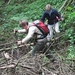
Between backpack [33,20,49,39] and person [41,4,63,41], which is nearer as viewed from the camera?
backpack [33,20,49,39]

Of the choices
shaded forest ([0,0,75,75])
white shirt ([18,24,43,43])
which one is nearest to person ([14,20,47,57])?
white shirt ([18,24,43,43])

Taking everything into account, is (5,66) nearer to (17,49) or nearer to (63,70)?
(63,70)

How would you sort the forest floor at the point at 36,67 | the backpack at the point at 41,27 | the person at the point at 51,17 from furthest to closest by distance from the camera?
the person at the point at 51,17 → the backpack at the point at 41,27 → the forest floor at the point at 36,67

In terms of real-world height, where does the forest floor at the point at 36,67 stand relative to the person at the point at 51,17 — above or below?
below

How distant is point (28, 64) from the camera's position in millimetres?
7648

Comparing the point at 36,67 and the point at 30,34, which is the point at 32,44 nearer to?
the point at 30,34

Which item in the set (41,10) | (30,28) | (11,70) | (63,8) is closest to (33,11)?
(41,10)

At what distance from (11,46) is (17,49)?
2.19ft

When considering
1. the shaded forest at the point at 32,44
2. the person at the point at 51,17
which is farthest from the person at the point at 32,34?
the person at the point at 51,17

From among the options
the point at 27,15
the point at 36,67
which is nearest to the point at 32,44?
the point at 36,67

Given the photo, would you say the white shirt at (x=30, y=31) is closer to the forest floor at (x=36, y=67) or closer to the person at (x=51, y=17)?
the forest floor at (x=36, y=67)

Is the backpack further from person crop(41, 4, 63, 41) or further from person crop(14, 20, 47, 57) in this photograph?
person crop(41, 4, 63, 41)

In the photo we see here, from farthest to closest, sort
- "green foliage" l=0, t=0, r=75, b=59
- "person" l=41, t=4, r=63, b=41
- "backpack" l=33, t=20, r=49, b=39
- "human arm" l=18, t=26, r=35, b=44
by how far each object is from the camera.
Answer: "green foliage" l=0, t=0, r=75, b=59 → "person" l=41, t=4, r=63, b=41 → "backpack" l=33, t=20, r=49, b=39 → "human arm" l=18, t=26, r=35, b=44

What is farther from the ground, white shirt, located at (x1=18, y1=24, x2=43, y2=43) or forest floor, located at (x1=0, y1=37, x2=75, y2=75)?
white shirt, located at (x1=18, y1=24, x2=43, y2=43)
